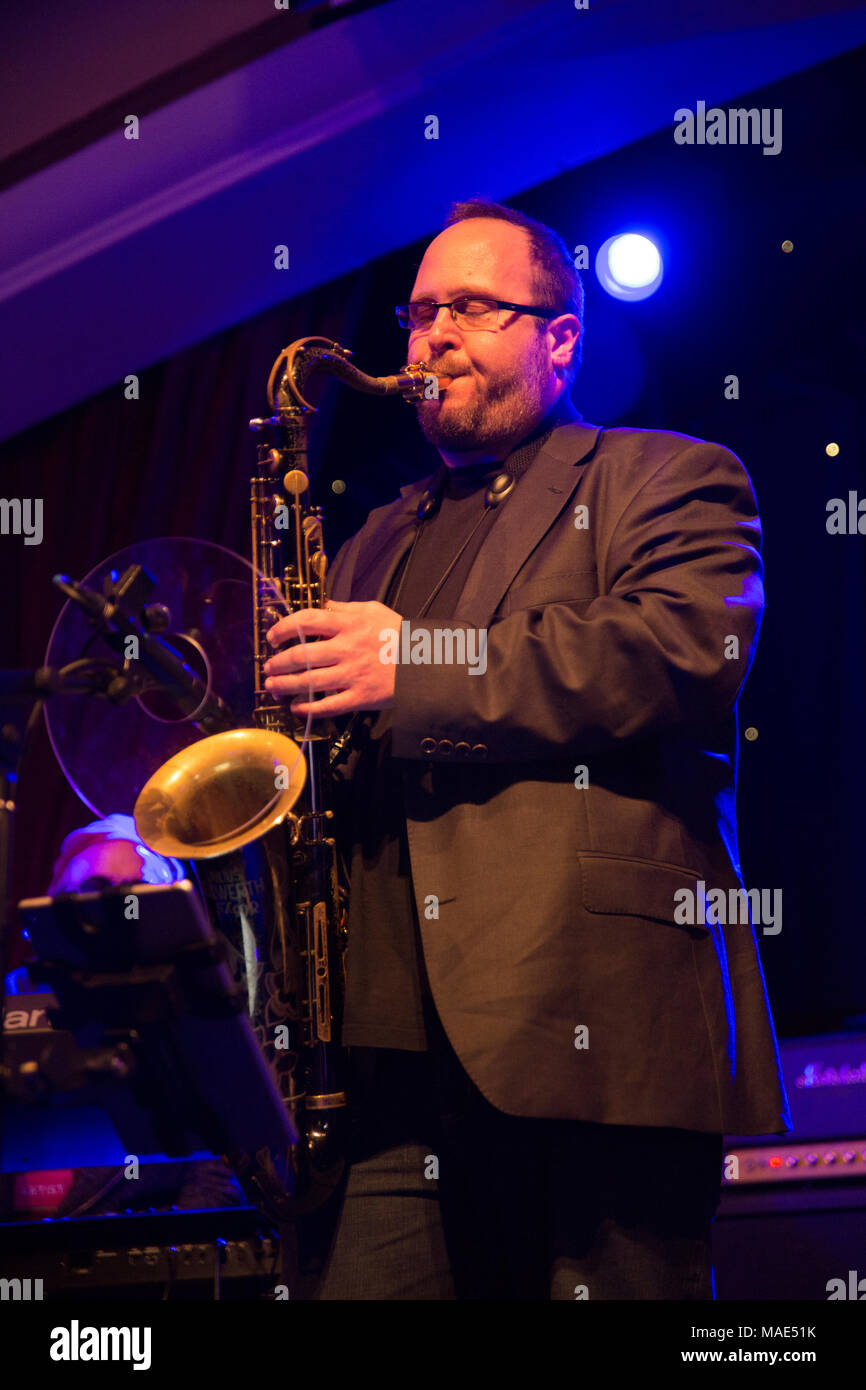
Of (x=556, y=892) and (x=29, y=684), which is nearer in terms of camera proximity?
(x=29, y=684)

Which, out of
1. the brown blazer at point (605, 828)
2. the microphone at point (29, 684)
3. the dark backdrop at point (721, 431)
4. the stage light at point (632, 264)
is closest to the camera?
the microphone at point (29, 684)

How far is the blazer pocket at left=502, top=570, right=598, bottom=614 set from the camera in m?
2.34

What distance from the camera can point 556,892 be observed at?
81.1 inches

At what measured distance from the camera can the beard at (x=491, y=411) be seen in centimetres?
→ 278

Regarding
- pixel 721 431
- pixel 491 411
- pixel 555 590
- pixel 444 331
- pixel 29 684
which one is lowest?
pixel 29 684

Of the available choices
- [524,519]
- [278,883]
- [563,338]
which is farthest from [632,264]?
[278,883]

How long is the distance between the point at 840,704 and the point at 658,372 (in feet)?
4.31

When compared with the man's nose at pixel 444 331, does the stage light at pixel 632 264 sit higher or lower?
higher

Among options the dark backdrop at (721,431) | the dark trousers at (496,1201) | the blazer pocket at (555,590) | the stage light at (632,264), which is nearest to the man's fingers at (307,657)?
the blazer pocket at (555,590)

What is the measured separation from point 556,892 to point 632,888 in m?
0.13

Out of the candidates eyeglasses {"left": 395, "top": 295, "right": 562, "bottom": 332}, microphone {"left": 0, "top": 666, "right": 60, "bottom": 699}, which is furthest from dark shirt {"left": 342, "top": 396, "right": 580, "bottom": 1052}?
microphone {"left": 0, "top": 666, "right": 60, "bottom": 699}

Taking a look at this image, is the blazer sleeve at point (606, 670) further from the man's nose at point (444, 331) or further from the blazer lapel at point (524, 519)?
the man's nose at point (444, 331)

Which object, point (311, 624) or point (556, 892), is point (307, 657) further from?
point (556, 892)

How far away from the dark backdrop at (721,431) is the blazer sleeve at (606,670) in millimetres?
1883
